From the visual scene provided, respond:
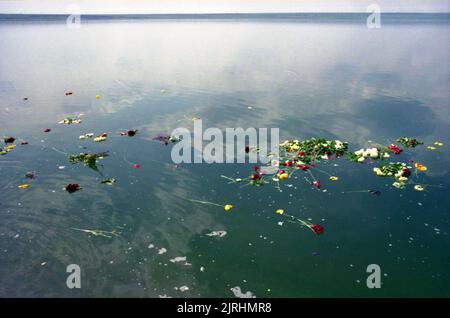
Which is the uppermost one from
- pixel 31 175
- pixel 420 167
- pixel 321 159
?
pixel 321 159

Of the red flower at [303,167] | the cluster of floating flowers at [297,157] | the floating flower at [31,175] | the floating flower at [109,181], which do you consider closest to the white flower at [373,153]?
the cluster of floating flowers at [297,157]

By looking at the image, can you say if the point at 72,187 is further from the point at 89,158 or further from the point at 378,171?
the point at 378,171

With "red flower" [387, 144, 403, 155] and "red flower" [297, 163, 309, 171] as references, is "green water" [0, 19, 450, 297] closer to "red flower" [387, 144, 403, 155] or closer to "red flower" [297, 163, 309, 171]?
"red flower" [387, 144, 403, 155]

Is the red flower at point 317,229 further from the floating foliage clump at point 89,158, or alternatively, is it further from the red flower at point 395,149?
the floating foliage clump at point 89,158

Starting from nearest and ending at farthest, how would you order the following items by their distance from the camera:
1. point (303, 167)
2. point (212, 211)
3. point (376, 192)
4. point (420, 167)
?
point (212, 211)
point (376, 192)
point (420, 167)
point (303, 167)

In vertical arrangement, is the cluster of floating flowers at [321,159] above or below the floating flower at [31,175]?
above

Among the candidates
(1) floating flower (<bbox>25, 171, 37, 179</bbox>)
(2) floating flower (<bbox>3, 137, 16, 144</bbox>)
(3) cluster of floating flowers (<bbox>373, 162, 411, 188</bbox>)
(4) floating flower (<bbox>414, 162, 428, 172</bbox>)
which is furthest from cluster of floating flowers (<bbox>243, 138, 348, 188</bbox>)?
(2) floating flower (<bbox>3, 137, 16, 144</bbox>)

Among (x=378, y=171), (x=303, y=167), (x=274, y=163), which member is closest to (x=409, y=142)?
(x=378, y=171)

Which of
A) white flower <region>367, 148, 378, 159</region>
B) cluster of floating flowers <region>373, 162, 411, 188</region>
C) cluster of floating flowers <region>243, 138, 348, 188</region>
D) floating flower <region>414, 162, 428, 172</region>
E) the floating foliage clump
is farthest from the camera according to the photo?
the floating foliage clump

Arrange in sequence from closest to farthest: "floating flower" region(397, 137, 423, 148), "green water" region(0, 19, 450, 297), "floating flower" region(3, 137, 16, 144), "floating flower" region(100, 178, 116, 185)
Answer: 1. "green water" region(0, 19, 450, 297)
2. "floating flower" region(100, 178, 116, 185)
3. "floating flower" region(397, 137, 423, 148)
4. "floating flower" region(3, 137, 16, 144)
